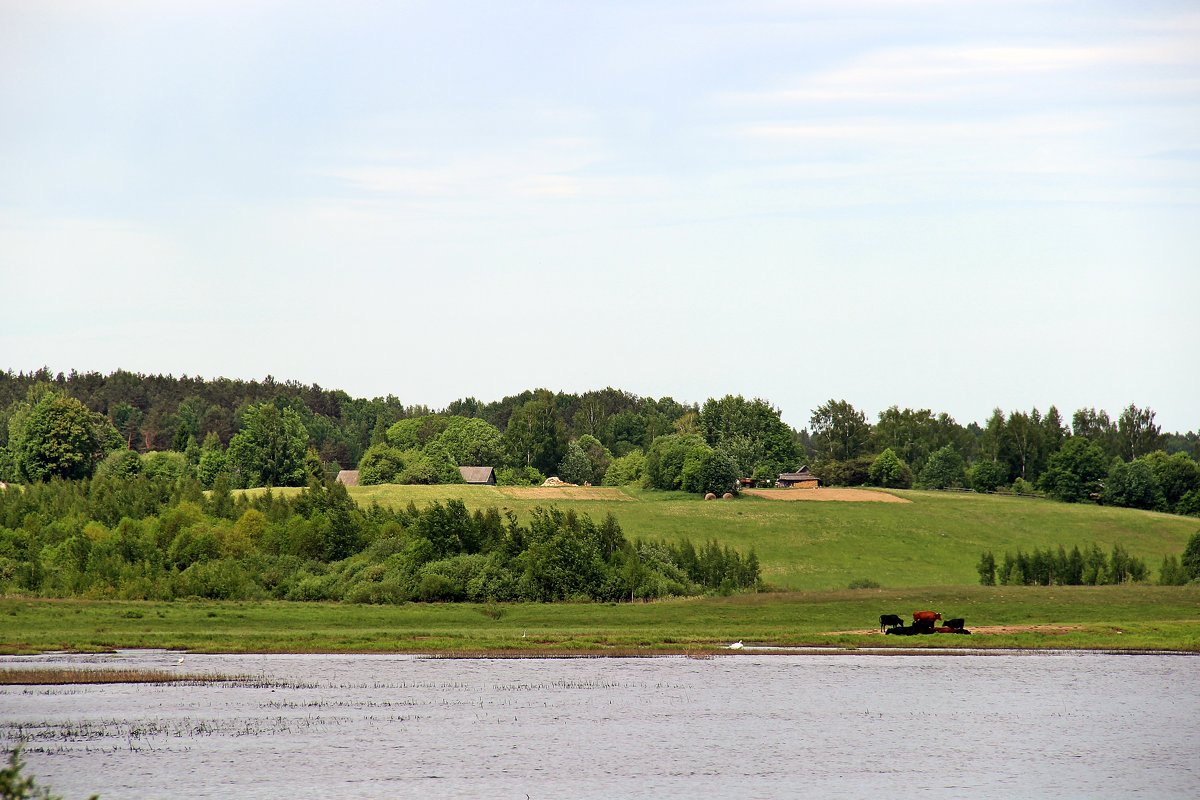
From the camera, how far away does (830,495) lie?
146125 mm

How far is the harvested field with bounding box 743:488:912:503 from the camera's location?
142125mm

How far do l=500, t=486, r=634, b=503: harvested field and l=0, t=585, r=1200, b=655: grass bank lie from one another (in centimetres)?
6826

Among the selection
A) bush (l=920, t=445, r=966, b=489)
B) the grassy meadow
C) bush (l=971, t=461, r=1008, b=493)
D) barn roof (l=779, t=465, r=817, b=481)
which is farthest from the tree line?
barn roof (l=779, t=465, r=817, b=481)

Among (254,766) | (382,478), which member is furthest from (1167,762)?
(382,478)

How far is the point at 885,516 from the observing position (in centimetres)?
12975

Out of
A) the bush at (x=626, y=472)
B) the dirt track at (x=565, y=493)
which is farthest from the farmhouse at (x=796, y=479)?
the dirt track at (x=565, y=493)

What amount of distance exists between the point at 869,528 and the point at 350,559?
186 ft

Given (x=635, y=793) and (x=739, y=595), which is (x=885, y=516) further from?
(x=635, y=793)

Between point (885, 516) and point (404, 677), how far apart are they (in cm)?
8755

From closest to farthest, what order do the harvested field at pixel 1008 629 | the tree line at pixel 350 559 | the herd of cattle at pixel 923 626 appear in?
the herd of cattle at pixel 923 626 → the harvested field at pixel 1008 629 → the tree line at pixel 350 559

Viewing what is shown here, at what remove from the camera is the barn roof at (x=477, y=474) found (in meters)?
192

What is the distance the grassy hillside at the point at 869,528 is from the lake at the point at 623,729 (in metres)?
43.7

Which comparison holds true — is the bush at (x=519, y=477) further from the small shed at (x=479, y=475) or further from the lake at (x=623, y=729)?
the lake at (x=623, y=729)

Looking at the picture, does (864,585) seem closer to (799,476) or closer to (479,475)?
(799,476)
